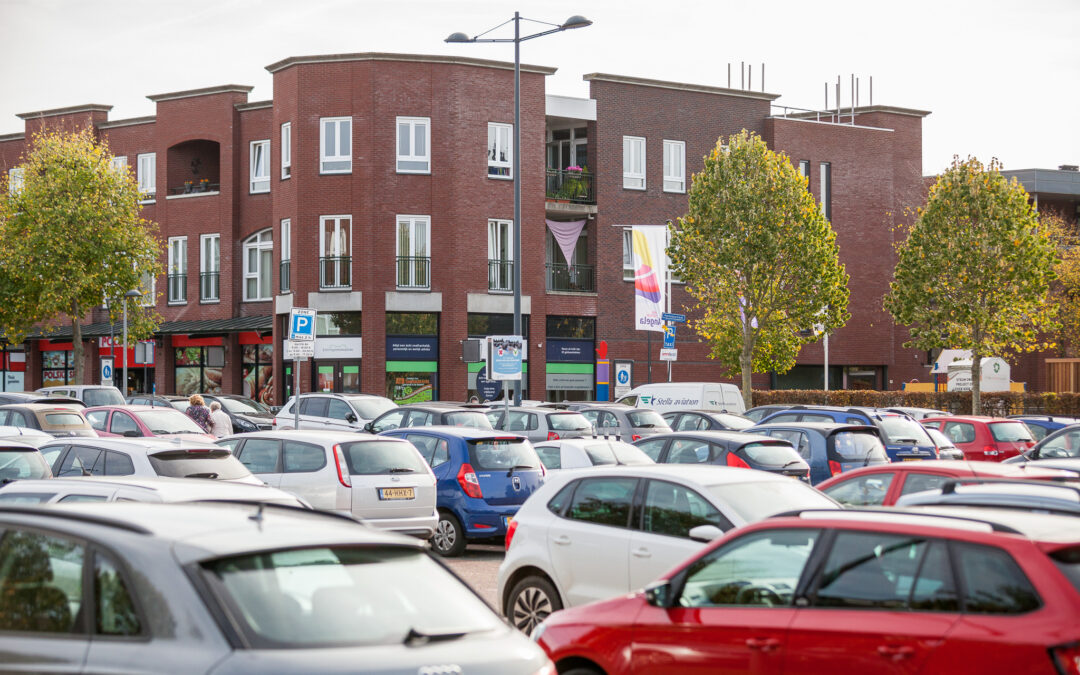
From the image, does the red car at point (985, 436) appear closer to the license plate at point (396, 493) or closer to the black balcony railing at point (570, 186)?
the license plate at point (396, 493)

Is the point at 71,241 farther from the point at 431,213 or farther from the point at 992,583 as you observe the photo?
the point at 992,583

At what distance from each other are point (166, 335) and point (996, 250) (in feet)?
→ 106

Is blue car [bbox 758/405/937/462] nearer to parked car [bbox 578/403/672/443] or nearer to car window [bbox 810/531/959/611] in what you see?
parked car [bbox 578/403/672/443]

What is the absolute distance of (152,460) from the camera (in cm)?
1273

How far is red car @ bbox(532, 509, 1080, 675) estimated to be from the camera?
4.97m

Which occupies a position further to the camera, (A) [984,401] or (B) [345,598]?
(A) [984,401]

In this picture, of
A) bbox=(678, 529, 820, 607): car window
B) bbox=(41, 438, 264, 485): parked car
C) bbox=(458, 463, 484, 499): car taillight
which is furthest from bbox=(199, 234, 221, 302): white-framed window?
bbox=(678, 529, 820, 607): car window

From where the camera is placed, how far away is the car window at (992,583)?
4.98 meters

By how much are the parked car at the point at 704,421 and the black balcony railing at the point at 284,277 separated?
832 inches

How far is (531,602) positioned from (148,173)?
4631 cm

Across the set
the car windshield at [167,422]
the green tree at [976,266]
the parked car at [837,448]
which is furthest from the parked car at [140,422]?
the green tree at [976,266]

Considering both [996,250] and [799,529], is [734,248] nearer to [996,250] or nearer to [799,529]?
[996,250]

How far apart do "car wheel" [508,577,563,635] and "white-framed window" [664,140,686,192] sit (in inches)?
1596

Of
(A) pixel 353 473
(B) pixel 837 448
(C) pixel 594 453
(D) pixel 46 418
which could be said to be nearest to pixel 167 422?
(D) pixel 46 418
